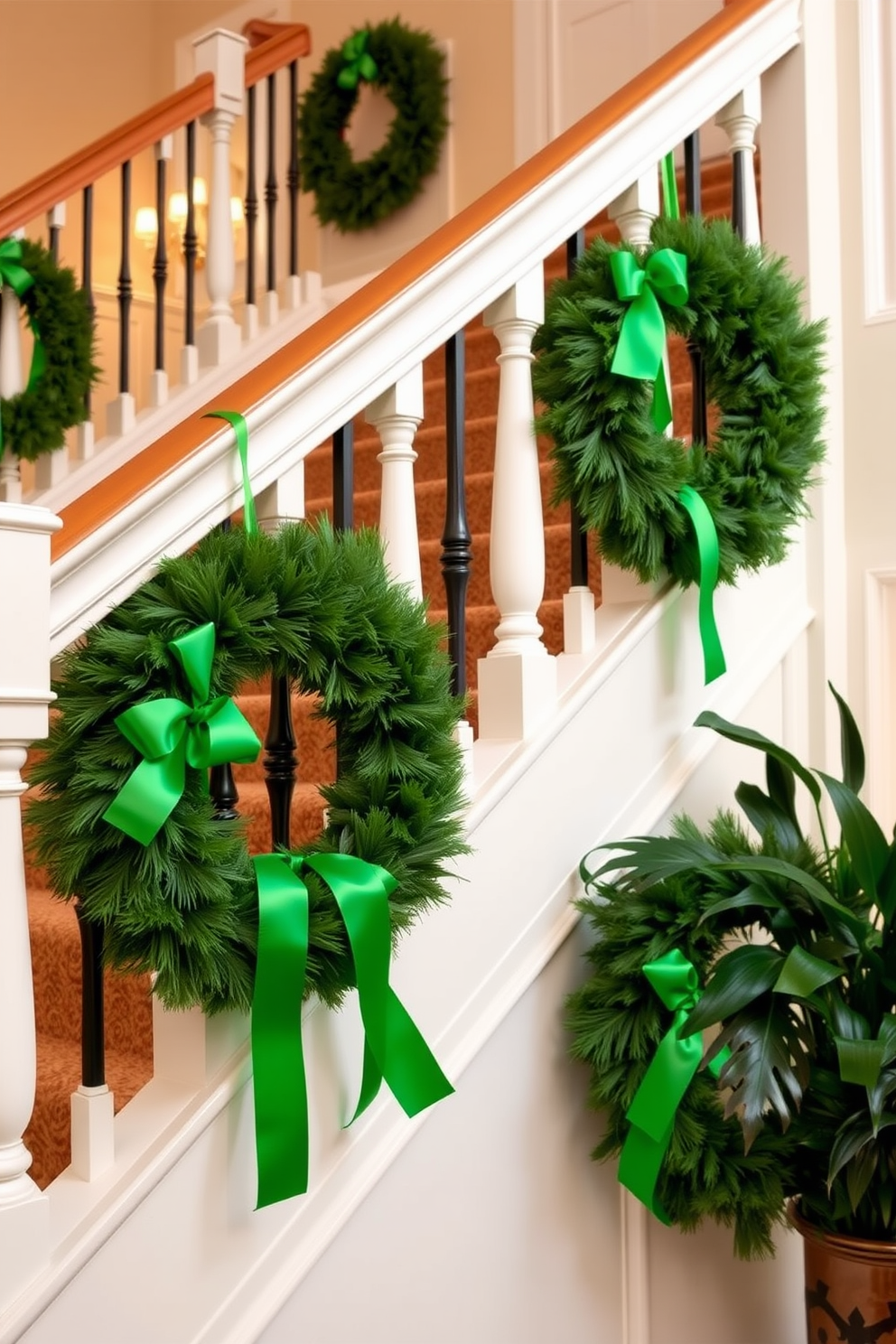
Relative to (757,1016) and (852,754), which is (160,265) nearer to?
(852,754)

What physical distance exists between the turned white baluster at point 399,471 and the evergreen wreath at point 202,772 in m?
0.17

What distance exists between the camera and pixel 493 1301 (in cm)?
165

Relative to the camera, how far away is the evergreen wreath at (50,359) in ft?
11.1

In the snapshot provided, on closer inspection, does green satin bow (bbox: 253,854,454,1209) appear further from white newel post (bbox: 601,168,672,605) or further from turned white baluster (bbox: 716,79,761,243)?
turned white baluster (bbox: 716,79,761,243)

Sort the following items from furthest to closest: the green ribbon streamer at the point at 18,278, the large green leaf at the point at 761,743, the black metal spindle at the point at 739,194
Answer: the green ribbon streamer at the point at 18,278 < the black metal spindle at the point at 739,194 < the large green leaf at the point at 761,743

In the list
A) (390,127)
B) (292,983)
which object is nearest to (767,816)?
(292,983)

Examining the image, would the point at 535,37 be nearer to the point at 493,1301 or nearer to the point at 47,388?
the point at 47,388

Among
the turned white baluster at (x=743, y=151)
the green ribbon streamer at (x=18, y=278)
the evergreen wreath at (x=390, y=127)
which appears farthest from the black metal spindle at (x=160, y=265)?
the turned white baluster at (x=743, y=151)

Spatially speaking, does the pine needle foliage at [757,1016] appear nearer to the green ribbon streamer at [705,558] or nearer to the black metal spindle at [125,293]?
the green ribbon streamer at [705,558]

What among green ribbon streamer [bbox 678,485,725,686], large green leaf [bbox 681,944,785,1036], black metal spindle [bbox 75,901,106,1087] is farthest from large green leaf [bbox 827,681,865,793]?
black metal spindle [bbox 75,901,106,1087]

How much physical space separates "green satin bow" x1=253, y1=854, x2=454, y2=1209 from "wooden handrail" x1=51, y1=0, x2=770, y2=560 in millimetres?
383

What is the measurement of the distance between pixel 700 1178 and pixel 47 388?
2.53 metres

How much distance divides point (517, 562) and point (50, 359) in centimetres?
205

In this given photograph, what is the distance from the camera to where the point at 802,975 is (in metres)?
1.57
